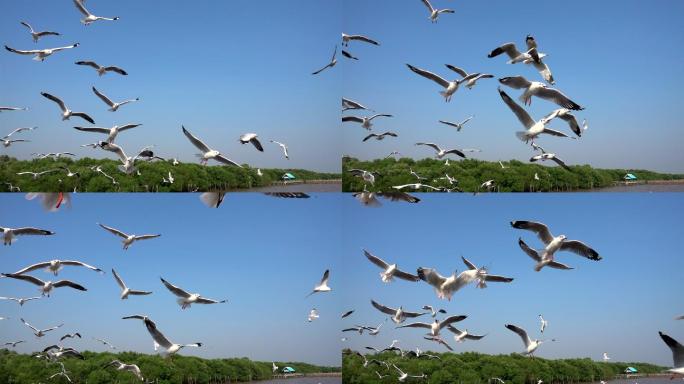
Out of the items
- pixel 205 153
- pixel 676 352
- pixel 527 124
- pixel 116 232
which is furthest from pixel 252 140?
pixel 676 352

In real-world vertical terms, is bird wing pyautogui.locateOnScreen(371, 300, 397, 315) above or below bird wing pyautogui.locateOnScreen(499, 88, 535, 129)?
below

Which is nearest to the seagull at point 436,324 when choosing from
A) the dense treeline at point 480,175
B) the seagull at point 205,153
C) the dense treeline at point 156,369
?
the dense treeline at point 480,175

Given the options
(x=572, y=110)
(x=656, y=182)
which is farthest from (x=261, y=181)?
(x=656, y=182)

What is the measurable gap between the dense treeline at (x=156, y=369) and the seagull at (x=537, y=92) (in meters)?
4.57

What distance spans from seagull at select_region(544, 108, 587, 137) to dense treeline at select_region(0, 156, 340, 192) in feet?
8.49

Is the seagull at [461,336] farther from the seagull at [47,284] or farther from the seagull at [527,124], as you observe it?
the seagull at [47,284]

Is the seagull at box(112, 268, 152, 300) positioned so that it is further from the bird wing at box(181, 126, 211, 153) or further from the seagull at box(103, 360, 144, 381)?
the bird wing at box(181, 126, 211, 153)

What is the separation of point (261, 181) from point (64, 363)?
410 cm

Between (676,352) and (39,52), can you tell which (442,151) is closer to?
(676,352)

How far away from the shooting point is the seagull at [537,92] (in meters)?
9.55

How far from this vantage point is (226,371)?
40.0 ft

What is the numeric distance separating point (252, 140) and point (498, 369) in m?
4.98

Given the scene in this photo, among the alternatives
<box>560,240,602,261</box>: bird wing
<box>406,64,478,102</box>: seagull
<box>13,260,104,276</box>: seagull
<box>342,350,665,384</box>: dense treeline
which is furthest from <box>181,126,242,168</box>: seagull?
<box>560,240,602,261</box>: bird wing

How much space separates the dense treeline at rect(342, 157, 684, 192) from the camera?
10180mm
